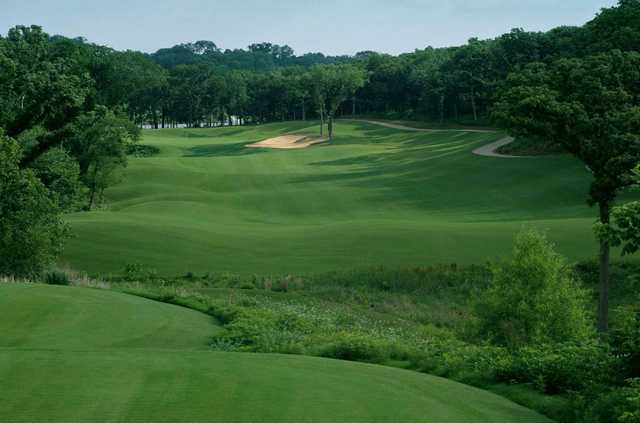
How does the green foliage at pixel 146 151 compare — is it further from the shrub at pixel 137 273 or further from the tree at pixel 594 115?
the tree at pixel 594 115

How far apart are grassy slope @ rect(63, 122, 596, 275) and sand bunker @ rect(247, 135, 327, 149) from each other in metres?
13.2

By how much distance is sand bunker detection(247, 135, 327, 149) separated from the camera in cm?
10675

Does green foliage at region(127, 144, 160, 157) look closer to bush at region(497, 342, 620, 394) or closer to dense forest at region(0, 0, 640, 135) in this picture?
dense forest at region(0, 0, 640, 135)

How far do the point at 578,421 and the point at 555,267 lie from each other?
11.4m

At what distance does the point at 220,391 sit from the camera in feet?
29.6

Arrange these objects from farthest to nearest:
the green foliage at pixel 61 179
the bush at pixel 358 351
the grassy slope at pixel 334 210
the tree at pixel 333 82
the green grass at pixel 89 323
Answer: the tree at pixel 333 82 → the green foliage at pixel 61 179 → the grassy slope at pixel 334 210 → the green grass at pixel 89 323 → the bush at pixel 358 351

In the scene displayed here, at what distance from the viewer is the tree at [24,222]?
28.4 metres

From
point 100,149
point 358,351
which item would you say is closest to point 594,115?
point 358,351

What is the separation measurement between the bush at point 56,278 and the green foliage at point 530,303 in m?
14.7

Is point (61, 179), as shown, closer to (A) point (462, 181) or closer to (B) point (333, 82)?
(A) point (462, 181)

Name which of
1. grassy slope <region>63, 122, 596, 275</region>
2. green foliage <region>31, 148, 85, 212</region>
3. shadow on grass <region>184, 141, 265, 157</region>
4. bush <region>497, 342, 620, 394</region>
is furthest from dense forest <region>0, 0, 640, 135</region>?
bush <region>497, 342, 620, 394</region>

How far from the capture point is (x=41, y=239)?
93.2ft

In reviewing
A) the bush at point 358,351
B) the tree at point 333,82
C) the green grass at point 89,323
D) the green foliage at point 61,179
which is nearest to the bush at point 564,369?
the bush at point 358,351

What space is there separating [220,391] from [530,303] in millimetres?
13064
